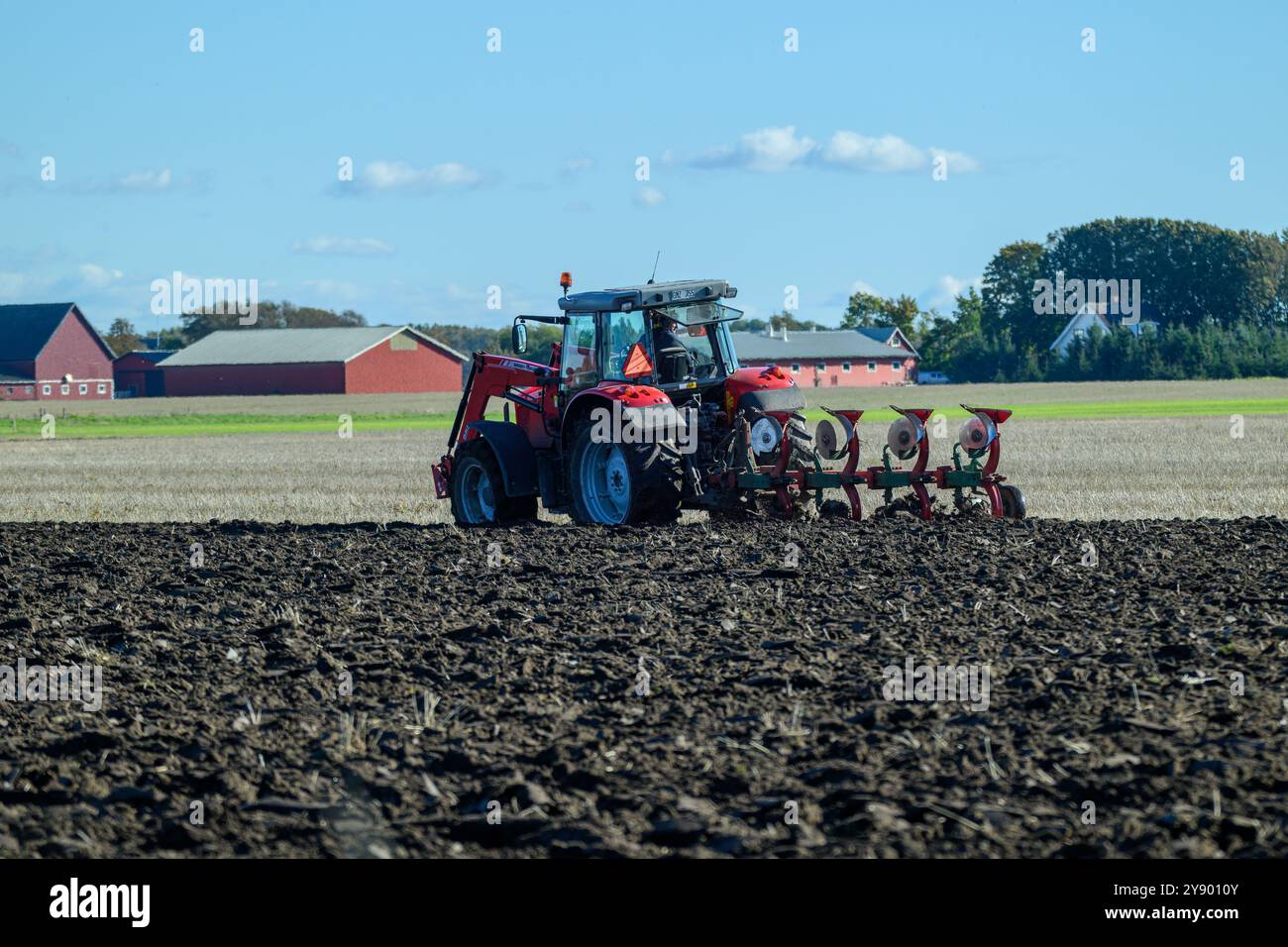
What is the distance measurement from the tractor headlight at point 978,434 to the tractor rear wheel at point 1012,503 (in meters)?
0.52

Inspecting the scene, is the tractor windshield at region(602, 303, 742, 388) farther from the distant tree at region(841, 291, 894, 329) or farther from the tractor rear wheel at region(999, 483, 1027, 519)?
the distant tree at region(841, 291, 894, 329)

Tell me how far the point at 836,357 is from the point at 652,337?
8837cm

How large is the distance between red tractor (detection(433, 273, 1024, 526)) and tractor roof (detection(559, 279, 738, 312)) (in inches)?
0.5

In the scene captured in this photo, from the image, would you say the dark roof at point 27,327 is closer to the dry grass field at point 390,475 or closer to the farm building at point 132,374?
→ the farm building at point 132,374

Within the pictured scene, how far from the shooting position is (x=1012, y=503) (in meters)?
13.7

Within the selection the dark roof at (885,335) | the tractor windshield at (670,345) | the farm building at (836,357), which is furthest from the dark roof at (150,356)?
the tractor windshield at (670,345)

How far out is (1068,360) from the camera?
83.1 m

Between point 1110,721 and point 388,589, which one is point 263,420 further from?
point 1110,721

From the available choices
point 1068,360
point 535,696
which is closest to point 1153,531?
point 535,696

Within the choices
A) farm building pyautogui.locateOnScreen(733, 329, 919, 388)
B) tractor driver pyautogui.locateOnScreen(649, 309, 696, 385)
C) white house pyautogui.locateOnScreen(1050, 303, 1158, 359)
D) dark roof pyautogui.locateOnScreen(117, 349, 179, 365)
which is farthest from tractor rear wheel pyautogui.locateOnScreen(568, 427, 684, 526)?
dark roof pyautogui.locateOnScreen(117, 349, 179, 365)

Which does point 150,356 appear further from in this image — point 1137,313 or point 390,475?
point 390,475

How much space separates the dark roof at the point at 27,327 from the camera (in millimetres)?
91875

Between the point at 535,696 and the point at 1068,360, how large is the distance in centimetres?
7923

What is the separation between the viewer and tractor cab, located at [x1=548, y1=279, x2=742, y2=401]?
13.7m
